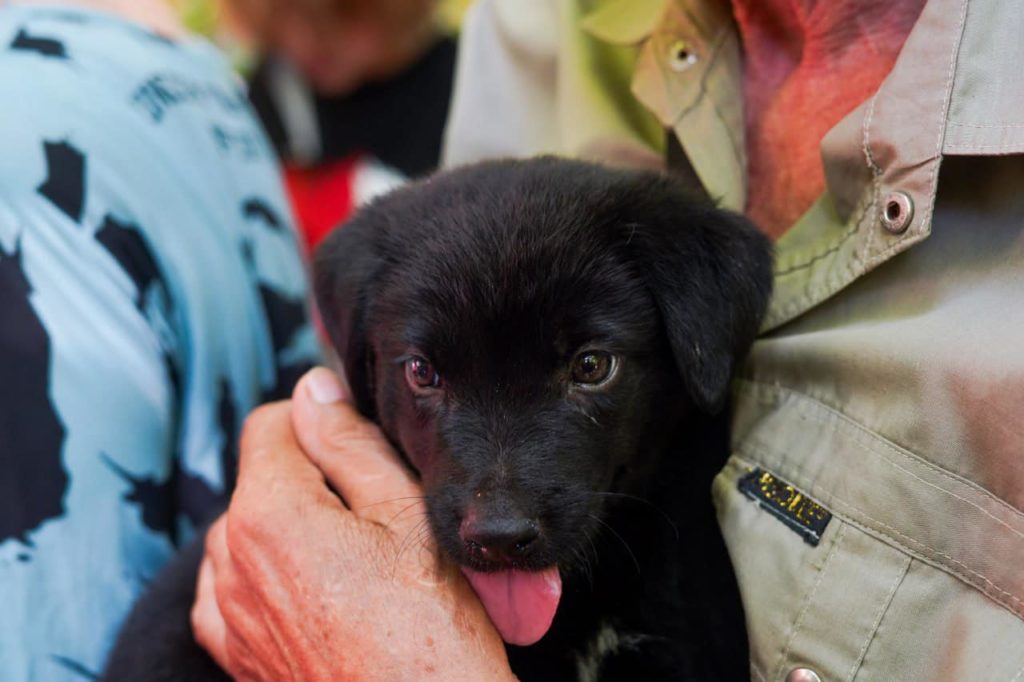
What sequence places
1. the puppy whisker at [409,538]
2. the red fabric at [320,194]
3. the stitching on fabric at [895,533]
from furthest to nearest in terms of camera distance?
1. the red fabric at [320,194]
2. the puppy whisker at [409,538]
3. the stitching on fabric at [895,533]

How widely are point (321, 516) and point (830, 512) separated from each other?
2.96 ft

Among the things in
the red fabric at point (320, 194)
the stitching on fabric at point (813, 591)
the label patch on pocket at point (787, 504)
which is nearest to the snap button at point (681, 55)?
the label patch on pocket at point (787, 504)

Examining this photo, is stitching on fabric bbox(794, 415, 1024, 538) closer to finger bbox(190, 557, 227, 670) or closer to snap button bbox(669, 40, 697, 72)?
snap button bbox(669, 40, 697, 72)

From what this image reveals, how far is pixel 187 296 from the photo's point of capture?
2.12 m

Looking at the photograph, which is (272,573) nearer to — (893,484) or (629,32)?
(893,484)

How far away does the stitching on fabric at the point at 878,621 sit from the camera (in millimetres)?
1381

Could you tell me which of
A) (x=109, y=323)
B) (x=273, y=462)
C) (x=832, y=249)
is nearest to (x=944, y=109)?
(x=832, y=249)

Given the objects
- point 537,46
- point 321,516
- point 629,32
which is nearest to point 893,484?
point 321,516

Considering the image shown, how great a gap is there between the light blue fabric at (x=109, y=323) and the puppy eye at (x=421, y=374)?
61 centimetres

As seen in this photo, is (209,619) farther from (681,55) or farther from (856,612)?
(681,55)

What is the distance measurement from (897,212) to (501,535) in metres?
0.82

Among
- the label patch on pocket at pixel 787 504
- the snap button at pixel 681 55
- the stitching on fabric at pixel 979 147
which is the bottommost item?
the label patch on pocket at pixel 787 504

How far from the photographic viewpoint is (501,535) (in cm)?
148

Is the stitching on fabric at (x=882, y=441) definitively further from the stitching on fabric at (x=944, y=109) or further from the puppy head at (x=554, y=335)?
the stitching on fabric at (x=944, y=109)
